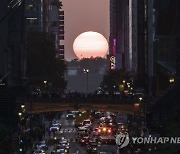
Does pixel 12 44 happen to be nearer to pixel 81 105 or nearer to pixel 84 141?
pixel 81 105

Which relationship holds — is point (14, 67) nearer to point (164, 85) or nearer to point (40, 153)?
point (164, 85)

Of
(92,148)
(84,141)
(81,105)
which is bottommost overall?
(84,141)

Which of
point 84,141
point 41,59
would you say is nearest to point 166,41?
point 84,141

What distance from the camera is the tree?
17925 centimetres

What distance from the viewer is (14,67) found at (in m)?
154

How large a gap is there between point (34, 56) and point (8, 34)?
37.1 m

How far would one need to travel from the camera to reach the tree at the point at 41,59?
17925 cm

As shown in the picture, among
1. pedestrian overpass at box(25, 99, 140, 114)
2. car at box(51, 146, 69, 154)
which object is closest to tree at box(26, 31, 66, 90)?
pedestrian overpass at box(25, 99, 140, 114)

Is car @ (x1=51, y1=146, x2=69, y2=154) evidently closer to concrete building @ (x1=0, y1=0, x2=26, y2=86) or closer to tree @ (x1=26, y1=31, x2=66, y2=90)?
concrete building @ (x1=0, y1=0, x2=26, y2=86)

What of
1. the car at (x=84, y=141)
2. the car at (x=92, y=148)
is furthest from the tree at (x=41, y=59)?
the car at (x=92, y=148)

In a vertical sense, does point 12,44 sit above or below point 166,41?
below

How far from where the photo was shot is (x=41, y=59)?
601ft

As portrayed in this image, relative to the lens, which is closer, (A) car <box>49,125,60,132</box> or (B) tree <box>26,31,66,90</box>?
(A) car <box>49,125,60,132</box>

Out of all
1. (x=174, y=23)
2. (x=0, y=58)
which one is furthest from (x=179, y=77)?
(x=0, y=58)
